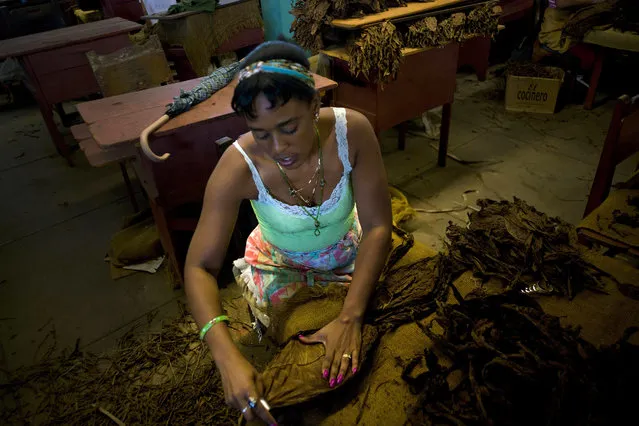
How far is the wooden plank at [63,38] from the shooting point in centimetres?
389

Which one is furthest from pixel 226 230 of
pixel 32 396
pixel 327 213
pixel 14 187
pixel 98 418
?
pixel 14 187

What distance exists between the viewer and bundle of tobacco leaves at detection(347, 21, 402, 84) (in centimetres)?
274

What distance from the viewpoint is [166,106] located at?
2457 mm

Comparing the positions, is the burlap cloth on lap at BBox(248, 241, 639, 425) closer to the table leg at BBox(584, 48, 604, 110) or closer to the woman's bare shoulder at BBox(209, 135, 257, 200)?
the woman's bare shoulder at BBox(209, 135, 257, 200)

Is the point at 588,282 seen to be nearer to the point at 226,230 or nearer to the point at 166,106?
the point at 226,230

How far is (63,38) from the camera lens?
4223 mm

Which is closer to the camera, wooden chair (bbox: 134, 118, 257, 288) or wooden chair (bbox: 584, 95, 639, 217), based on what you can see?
wooden chair (bbox: 584, 95, 639, 217)

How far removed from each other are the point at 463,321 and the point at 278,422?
674 mm

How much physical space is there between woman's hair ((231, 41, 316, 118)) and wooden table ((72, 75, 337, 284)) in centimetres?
85

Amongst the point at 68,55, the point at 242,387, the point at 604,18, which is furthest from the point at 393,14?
the point at 68,55

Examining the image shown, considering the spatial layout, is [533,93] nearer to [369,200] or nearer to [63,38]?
[369,200]

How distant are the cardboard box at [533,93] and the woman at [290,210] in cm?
375

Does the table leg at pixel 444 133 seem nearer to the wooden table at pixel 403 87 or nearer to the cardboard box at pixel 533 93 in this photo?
the wooden table at pixel 403 87

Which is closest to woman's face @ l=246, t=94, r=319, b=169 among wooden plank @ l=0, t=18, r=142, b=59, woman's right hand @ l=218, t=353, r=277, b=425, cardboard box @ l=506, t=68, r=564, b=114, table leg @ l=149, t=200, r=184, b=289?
woman's right hand @ l=218, t=353, r=277, b=425
